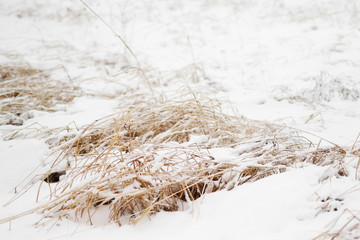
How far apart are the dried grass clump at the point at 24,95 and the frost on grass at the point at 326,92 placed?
2130mm

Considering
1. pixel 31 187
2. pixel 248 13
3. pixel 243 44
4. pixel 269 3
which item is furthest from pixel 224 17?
pixel 31 187

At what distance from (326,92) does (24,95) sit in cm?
287

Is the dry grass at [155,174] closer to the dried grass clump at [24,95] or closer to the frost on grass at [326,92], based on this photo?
the dried grass clump at [24,95]

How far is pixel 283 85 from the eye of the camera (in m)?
2.70

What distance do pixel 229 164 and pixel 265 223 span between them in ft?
1.12

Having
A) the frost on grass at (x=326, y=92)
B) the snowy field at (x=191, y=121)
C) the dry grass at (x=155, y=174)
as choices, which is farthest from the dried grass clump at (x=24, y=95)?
the frost on grass at (x=326, y=92)

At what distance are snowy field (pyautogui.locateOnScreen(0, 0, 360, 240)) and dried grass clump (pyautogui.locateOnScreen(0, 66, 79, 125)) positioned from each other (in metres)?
0.01

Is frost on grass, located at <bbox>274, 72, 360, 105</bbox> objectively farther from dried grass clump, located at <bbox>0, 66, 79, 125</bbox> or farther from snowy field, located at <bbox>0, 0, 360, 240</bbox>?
dried grass clump, located at <bbox>0, 66, 79, 125</bbox>

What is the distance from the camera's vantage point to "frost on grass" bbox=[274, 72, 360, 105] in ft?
7.62

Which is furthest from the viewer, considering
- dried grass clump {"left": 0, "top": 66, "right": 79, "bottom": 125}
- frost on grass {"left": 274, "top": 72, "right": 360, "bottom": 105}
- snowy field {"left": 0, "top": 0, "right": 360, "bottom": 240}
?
frost on grass {"left": 274, "top": 72, "right": 360, "bottom": 105}

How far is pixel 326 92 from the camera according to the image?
2.41 meters

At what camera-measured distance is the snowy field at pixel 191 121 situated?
92 centimetres

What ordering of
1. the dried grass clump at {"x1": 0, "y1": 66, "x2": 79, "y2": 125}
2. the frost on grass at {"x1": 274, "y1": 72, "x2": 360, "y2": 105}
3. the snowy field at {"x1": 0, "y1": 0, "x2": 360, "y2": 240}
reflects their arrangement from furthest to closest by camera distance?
the frost on grass at {"x1": 274, "y1": 72, "x2": 360, "y2": 105}
the dried grass clump at {"x1": 0, "y1": 66, "x2": 79, "y2": 125}
the snowy field at {"x1": 0, "y1": 0, "x2": 360, "y2": 240}

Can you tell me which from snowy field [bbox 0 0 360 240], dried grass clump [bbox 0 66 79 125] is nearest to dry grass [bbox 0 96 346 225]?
snowy field [bbox 0 0 360 240]
